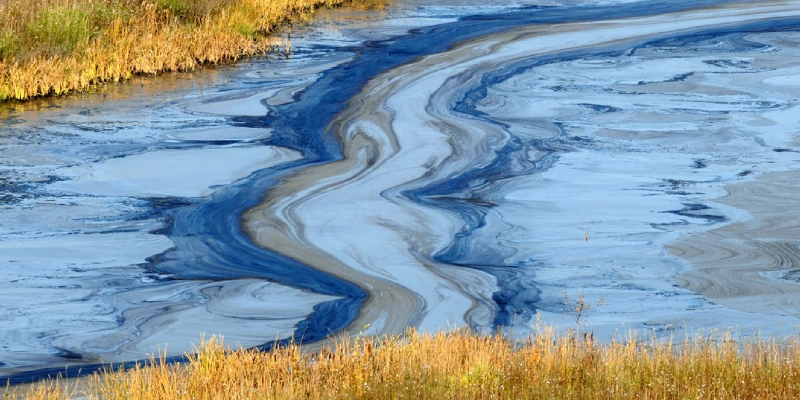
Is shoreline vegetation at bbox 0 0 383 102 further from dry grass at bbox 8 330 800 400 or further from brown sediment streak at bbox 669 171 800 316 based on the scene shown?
dry grass at bbox 8 330 800 400

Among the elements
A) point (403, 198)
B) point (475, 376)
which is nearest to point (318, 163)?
point (403, 198)

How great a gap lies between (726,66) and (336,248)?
19.5ft

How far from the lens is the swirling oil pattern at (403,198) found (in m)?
5.07

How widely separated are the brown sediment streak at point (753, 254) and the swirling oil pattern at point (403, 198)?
0.02 metres

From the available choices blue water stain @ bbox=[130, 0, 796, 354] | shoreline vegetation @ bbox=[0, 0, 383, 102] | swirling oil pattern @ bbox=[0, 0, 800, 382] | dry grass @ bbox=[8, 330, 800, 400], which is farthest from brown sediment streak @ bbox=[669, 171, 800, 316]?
shoreline vegetation @ bbox=[0, 0, 383, 102]

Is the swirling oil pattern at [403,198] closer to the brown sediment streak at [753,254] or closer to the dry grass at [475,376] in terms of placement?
the brown sediment streak at [753,254]

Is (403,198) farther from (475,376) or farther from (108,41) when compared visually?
(108,41)

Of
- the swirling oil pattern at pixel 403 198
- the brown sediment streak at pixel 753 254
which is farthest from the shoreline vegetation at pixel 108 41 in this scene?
the brown sediment streak at pixel 753 254

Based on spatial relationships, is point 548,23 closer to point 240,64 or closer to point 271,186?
point 240,64

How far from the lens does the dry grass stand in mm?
3541

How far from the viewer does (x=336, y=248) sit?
5914mm

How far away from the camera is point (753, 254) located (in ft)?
19.1

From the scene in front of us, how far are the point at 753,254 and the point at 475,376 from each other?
273 cm

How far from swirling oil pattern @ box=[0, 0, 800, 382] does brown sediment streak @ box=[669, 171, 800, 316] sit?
0.06 ft
